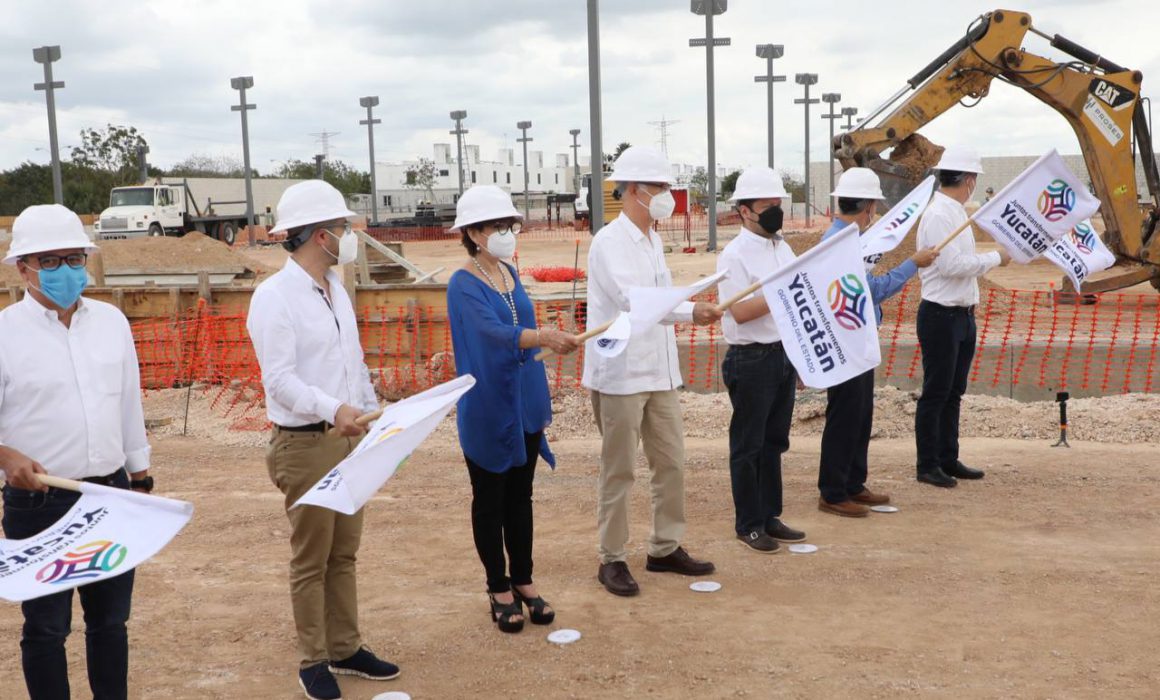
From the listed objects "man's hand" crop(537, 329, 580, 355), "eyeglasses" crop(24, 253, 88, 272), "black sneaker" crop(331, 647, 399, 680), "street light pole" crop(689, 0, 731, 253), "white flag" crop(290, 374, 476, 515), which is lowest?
"black sneaker" crop(331, 647, 399, 680)

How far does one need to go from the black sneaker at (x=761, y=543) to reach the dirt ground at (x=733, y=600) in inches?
2.5

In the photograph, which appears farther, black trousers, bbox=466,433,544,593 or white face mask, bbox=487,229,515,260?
black trousers, bbox=466,433,544,593

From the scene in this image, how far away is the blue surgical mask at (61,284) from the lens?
3807 millimetres

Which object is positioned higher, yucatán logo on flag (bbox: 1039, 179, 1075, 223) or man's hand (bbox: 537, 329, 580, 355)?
yucatán logo on flag (bbox: 1039, 179, 1075, 223)

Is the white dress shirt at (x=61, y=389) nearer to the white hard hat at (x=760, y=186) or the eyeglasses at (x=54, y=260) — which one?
the eyeglasses at (x=54, y=260)

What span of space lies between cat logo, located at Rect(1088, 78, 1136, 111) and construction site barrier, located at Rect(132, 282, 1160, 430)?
2.46 m

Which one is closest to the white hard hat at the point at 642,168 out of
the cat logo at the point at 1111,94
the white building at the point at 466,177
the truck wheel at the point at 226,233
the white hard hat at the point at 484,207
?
the white hard hat at the point at 484,207

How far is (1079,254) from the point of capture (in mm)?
7668

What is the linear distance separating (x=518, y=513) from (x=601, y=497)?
0.65 meters

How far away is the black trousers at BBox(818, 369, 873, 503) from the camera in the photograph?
6.87 metres

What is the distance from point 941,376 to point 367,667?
4.53 m

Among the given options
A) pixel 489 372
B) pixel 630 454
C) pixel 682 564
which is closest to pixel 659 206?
pixel 630 454

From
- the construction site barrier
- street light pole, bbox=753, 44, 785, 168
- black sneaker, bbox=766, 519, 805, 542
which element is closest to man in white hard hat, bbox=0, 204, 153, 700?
black sneaker, bbox=766, 519, 805, 542

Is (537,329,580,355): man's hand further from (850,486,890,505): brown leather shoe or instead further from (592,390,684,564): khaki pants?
(850,486,890,505): brown leather shoe
